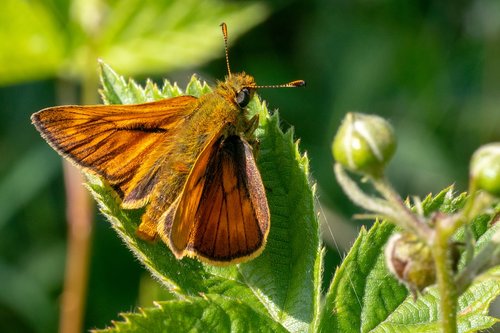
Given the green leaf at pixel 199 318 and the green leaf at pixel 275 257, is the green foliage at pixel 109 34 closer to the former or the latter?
the green leaf at pixel 275 257

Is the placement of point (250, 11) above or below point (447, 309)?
above

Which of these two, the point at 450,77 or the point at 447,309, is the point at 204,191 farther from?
the point at 450,77

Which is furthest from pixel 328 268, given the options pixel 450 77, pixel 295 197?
pixel 295 197

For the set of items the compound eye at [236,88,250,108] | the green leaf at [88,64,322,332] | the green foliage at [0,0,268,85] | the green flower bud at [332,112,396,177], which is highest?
the green foliage at [0,0,268,85]

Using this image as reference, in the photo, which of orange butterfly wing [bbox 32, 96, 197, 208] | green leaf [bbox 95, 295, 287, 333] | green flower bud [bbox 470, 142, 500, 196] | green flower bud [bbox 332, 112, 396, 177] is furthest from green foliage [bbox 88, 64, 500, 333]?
green flower bud [bbox 470, 142, 500, 196]

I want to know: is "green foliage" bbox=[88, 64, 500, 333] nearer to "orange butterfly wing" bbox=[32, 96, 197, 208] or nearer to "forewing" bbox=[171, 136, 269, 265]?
"forewing" bbox=[171, 136, 269, 265]

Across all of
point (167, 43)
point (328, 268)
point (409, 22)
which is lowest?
point (328, 268)

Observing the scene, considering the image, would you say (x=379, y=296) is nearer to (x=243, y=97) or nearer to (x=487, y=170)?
(x=487, y=170)
